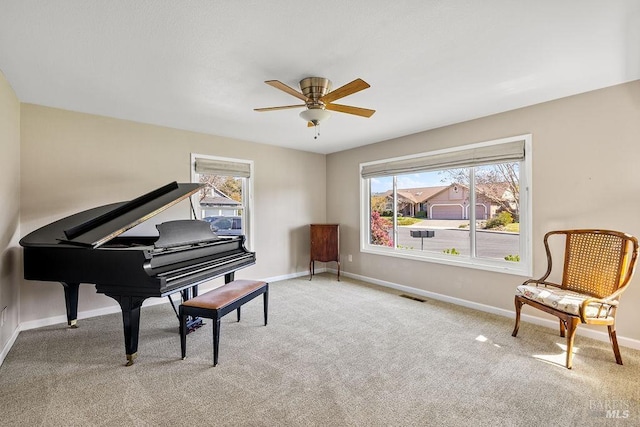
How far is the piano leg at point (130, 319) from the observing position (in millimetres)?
2295

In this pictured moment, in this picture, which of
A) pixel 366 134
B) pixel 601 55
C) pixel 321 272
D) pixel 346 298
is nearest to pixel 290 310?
pixel 346 298

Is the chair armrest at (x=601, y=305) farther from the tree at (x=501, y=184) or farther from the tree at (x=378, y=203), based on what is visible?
the tree at (x=378, y=203)

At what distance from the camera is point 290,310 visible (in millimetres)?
3641

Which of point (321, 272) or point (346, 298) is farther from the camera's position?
point (321, 272)

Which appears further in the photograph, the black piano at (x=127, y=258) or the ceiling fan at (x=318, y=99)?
the ceiling fan at (x=318, y=99)

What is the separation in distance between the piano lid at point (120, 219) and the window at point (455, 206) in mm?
3155

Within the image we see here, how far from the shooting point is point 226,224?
15.3 feet

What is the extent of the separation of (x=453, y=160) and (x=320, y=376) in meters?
3.11

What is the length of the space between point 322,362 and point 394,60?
97.3 inches

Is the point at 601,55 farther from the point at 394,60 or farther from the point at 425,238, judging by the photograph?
the point at 425,238

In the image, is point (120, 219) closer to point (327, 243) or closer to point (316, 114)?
point (316, 114)

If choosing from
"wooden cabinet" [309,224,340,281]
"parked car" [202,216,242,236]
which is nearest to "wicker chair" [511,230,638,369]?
"wooden cabinet" [309,224,340,281]

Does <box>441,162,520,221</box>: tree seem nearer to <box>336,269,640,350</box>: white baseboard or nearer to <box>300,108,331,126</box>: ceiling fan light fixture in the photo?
<box>336,269,640,350</box>: white baseboard

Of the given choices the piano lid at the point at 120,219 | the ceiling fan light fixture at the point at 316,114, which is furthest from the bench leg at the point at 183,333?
the ceiling fan light fixture at the point at 316,114
